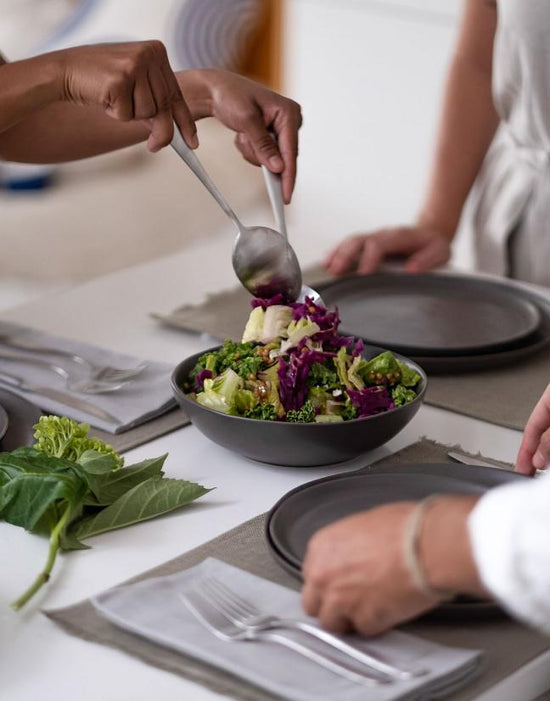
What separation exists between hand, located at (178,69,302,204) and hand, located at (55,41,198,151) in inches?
6.3

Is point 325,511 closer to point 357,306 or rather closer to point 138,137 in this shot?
point 357,306

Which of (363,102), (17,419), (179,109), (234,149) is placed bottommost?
(234,149)

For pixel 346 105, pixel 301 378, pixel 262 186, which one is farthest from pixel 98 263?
pixel 301 378

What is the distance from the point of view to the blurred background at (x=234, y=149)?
129 inches

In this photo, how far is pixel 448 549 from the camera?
2.50 ft

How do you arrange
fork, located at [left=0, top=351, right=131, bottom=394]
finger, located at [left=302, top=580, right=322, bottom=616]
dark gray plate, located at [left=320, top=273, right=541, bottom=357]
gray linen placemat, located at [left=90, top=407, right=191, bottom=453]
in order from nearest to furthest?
finger, located at [left=302, top=580, right=322, bottom=616] → gray linen placemat, located at [left=90, top=407, right=191, bottom=453] → fork, located at [left=0, top=351, right=131, bottom=394] → dark gray plate, located at [left=320, top=273, right=541, bottom=357]

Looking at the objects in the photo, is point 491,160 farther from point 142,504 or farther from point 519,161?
point 142,504

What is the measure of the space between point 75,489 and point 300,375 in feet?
0.84

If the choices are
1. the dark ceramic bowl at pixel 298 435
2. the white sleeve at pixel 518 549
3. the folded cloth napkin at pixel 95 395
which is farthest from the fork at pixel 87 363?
the white sleeve at pixel 518 549

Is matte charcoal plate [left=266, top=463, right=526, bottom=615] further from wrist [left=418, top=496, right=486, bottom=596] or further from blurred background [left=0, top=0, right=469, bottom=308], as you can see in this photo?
blurred background [left=0, top=0, right=469, bottom=308]

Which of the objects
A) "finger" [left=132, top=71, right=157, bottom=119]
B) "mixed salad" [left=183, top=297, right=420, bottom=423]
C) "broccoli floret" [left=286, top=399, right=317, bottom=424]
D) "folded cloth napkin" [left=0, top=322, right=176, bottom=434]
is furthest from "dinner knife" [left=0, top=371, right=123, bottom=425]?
"finger" [left=132, top=71, right=157, bottom=119]

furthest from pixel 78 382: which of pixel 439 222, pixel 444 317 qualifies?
pixel 439 222

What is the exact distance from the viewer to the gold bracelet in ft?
2.54

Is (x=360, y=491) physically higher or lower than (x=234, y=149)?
higher
